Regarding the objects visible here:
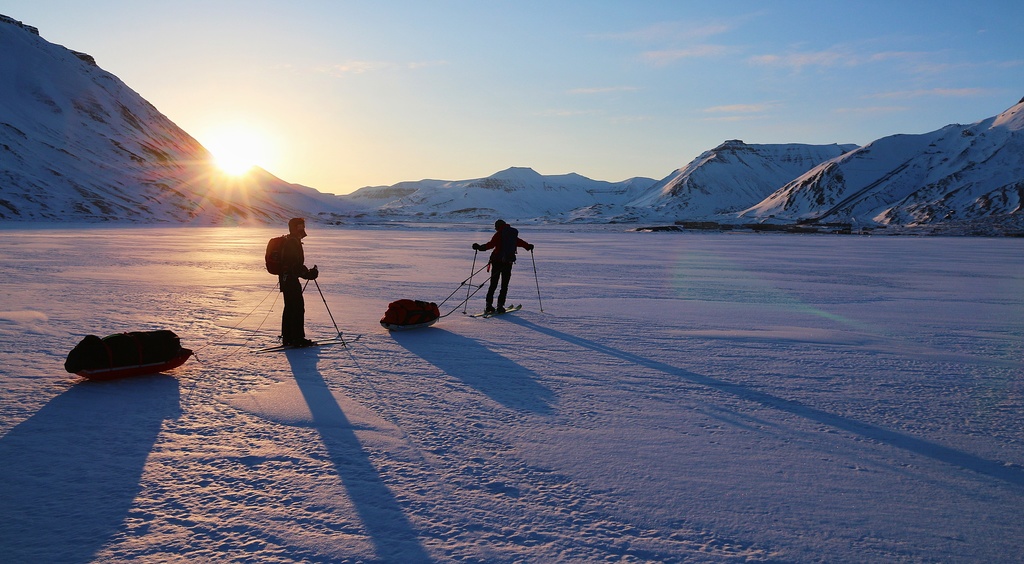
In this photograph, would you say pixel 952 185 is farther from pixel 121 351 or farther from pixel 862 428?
pixel 121 351

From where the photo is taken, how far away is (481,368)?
7.95m

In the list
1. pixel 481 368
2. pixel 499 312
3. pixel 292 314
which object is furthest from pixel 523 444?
pixel 499 312

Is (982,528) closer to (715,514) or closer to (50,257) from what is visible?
(715,514)

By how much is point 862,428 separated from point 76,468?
6770 millimetres

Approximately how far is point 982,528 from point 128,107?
19817cm

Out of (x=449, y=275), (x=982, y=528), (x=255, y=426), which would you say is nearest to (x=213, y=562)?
(x=255, y=426)

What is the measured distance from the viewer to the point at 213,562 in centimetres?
344

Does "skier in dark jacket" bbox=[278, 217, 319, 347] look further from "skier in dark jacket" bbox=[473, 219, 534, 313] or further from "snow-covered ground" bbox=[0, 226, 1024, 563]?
"skier in dark jacket" bbox=[473, 219, 534, 313]

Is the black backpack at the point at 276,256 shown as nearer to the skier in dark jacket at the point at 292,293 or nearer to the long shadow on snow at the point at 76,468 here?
the skier in dark jacket at the point at 292,293

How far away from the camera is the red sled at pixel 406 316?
10.3 metres

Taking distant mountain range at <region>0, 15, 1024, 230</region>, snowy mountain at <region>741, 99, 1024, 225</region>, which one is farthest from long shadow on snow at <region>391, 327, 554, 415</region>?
snowy mountain at <region>741, 99, 1024, 225</region>

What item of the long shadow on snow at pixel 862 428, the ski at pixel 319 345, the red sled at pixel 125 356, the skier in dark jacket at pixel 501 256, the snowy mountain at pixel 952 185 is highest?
the snowy mountain at pixel 952 185

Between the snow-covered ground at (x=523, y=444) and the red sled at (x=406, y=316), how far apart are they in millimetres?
212

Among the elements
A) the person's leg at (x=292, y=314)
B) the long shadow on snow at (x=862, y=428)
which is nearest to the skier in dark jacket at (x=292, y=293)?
the person's leg at (x=292, y=314)
